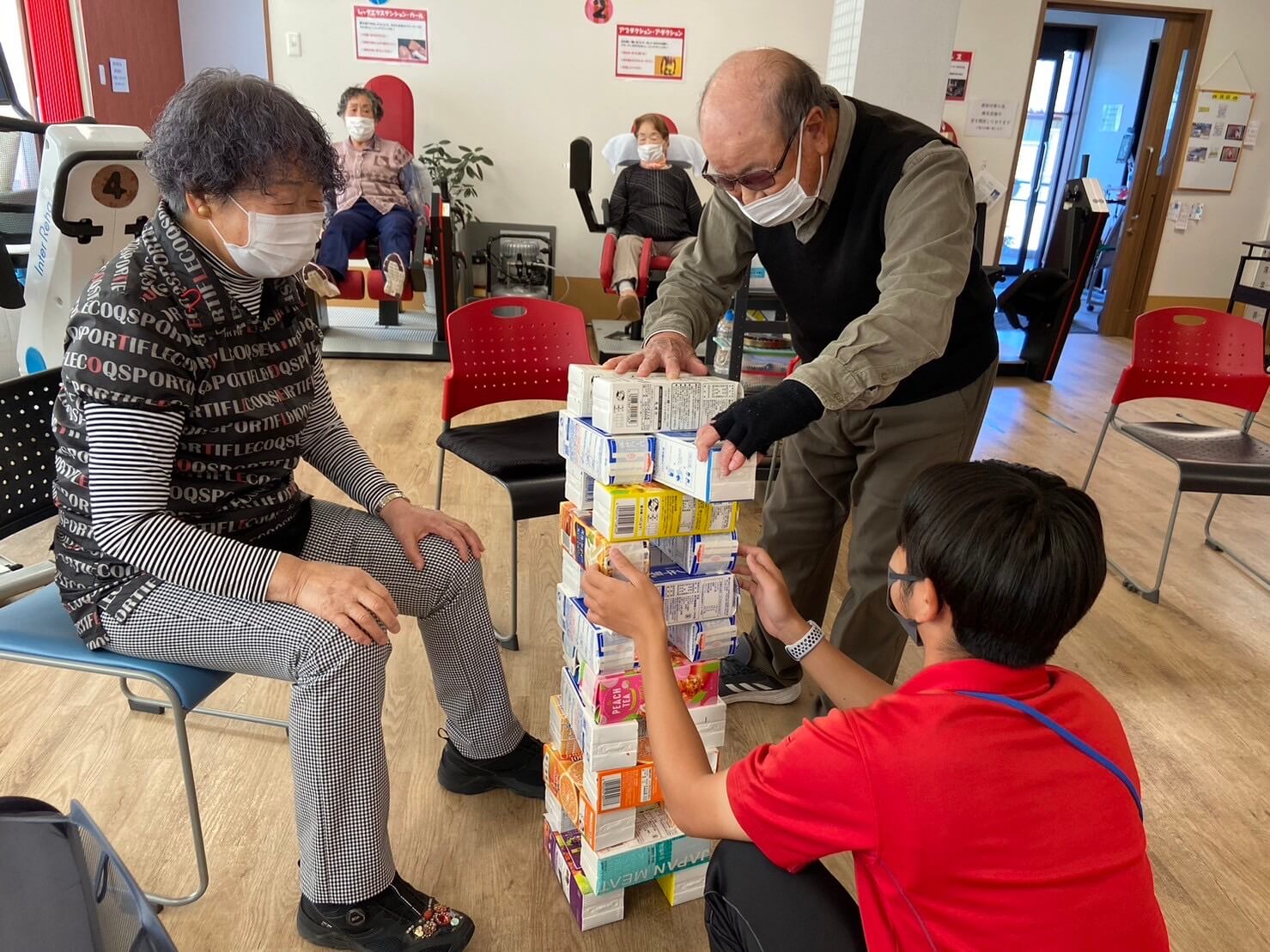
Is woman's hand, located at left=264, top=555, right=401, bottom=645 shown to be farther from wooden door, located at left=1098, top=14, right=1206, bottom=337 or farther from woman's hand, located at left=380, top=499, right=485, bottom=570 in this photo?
wooden door, located at left=1098, top=14, right=1206, bottom=337

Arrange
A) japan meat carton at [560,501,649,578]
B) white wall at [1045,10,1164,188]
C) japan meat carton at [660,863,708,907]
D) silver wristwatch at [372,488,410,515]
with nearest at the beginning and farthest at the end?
japan meat carton at [560,501,649,578]
japan meat carton at [660,863,708,907]
silver wristwatch at [372,488,410,515]
white wall at [1045,10,1164,188]

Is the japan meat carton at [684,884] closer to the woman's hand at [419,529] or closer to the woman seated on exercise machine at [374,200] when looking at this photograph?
the woman's hand at [419,529]

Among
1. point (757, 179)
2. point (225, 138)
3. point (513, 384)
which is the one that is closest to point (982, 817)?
point (757, 179)

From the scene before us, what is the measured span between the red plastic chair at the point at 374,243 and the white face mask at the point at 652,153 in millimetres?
1409

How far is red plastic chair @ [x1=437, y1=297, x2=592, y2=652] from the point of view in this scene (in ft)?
6.99

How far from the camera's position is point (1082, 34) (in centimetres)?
816

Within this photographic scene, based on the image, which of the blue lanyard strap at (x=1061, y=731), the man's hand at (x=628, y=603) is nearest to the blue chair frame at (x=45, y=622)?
the man's hand at (x=628, y=603)

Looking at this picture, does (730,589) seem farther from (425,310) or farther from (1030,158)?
(1030,158)

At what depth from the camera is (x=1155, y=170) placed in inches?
264

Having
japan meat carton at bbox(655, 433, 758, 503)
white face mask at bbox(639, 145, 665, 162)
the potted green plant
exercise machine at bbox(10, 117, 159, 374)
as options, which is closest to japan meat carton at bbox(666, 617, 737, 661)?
japan meat carton at bbox(655, 433, 758, 503)

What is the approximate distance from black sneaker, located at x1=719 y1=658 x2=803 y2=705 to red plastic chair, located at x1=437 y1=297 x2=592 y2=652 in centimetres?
59

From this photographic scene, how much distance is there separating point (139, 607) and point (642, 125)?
4590mm

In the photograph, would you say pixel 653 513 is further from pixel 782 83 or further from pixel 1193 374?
pixel 1193 374

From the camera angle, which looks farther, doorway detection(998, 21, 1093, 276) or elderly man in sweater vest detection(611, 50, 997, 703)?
doorway detection(998, 21, 1093, 276)
